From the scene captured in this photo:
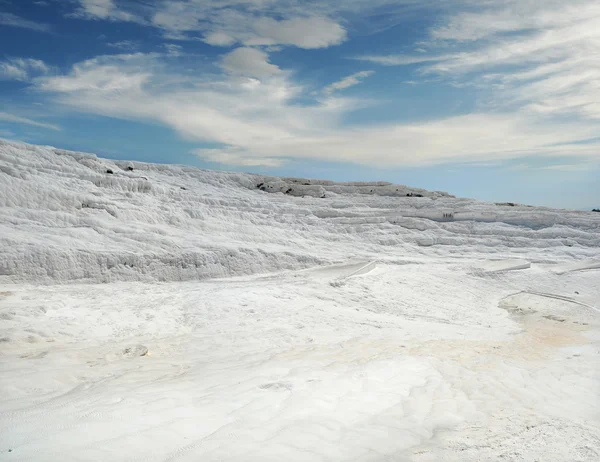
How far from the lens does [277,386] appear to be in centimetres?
509

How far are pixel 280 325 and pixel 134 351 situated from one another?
2.80 meters

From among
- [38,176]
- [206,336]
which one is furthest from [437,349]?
[38,176]

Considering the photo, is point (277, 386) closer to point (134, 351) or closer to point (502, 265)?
point (134, 351)

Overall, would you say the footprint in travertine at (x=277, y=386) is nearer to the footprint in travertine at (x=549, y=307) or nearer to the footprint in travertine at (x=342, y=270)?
the footprint in travertine at (x=342, y=270)

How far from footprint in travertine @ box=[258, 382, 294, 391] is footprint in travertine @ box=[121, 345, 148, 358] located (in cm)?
227

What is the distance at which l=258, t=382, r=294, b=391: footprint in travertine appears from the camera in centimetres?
502

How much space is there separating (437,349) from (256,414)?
15.1 ft

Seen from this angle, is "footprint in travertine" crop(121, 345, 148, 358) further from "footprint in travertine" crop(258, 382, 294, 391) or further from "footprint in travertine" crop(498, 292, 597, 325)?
"footprint in travertine" crop(498, 292, 597, 325)

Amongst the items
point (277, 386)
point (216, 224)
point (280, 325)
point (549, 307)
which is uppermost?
point (216, 224)

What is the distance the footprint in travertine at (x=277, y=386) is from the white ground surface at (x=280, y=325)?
33 millimetres

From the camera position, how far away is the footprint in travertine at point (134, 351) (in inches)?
255

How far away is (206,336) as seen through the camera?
7.77 meters

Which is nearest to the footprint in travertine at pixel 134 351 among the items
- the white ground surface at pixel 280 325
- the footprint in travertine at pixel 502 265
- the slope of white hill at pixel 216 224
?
the white ground surface at pixel 280 325

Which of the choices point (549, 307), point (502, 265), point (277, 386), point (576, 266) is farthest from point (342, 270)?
point (576, 266)
